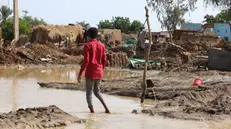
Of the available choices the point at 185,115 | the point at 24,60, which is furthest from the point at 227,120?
the point at 24,60

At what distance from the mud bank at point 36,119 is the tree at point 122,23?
57.5m

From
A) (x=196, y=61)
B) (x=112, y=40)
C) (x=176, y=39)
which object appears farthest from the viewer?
(x=112, y=40)

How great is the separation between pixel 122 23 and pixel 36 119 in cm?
5945

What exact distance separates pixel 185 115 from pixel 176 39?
2496 cm

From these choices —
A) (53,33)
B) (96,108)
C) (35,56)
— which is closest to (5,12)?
(53,33)

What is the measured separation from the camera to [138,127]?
7.11m

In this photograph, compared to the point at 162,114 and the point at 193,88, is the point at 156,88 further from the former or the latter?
the point at 162,114

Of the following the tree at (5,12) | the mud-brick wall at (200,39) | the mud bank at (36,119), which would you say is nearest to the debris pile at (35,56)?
the mud-brick wall at (200,39)

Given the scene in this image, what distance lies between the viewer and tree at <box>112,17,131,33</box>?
65.2m

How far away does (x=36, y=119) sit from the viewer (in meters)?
7.05

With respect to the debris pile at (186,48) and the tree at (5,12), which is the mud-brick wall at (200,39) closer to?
the debris pile at (186,48)

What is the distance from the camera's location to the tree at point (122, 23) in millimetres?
65250

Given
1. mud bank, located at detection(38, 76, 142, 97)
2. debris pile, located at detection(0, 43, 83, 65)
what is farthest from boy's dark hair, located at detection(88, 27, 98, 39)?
debris pile, located at detection(0, 43, 83, 65)

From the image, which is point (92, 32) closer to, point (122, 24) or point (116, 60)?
point (116, 60)
